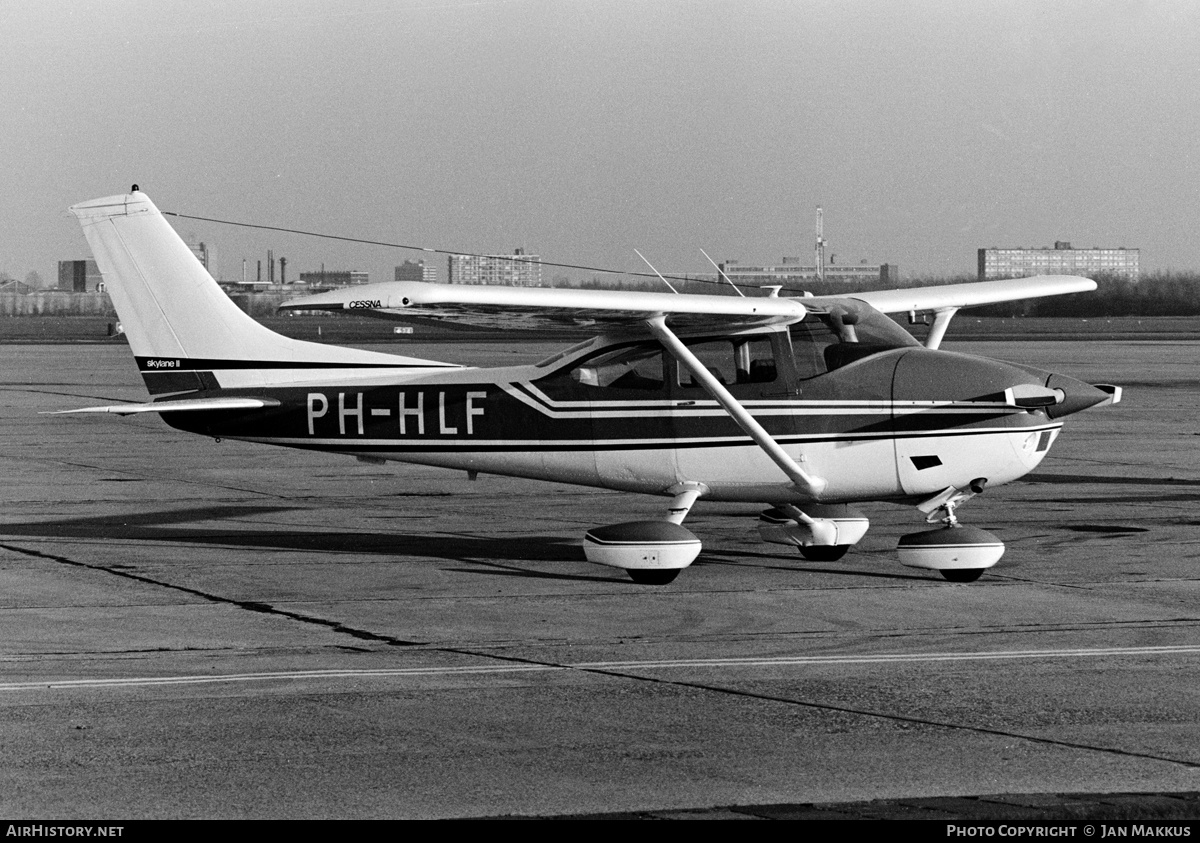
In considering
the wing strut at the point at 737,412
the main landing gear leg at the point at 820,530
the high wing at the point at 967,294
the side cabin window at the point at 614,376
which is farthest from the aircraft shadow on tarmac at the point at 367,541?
the high wing at the point at 967,294

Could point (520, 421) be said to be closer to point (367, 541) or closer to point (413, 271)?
point (367, 541)

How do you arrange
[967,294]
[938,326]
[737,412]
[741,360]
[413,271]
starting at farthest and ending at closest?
1. [413,271]
2. [967,294]
3. [938,326]
4. [741,360]
5. [737,412]

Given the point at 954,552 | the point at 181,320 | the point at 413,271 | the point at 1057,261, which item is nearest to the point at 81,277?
the point at 1057,261

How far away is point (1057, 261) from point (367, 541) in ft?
508

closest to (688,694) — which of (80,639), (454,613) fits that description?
(454,613)

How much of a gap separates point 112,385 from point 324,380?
27.8m

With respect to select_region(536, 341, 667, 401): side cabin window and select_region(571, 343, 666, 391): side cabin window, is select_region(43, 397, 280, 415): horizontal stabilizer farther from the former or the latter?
select_region(571, 343, 666, 391): side cabin window

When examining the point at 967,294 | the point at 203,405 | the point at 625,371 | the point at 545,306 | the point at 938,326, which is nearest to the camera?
the point at 545,306

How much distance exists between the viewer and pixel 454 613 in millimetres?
10102

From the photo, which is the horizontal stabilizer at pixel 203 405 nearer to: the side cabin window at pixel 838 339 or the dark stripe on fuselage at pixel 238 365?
the dark stripe on fuselage at pixel 238 365

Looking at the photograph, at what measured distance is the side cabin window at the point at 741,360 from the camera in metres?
11.9

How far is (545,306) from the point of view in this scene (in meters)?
11.1

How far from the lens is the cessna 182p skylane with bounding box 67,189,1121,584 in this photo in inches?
444

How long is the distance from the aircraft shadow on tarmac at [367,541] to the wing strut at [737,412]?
2.24 feet
